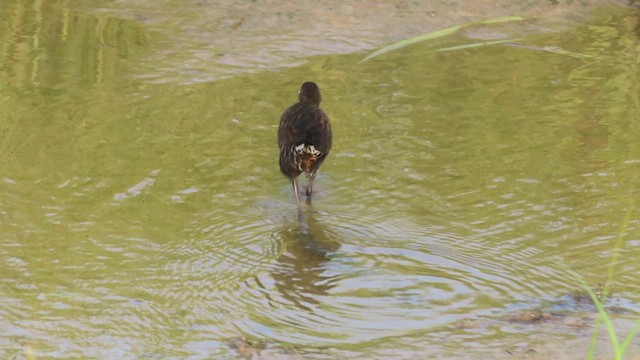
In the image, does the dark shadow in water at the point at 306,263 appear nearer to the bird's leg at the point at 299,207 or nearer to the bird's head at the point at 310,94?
the bird's leg at the point at 299,207

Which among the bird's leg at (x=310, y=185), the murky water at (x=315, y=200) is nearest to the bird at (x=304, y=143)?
the bird's leg at (x=310, y=185)

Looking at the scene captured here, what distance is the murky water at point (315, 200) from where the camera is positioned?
4.99 m

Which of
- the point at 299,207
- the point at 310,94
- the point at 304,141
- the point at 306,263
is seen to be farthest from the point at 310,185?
the point at 306,263

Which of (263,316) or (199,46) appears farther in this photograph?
(199,46)

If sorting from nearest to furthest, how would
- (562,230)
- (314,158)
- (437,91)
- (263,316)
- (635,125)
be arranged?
(263,316), (562,230), (314,158), (635,125), (437,91)

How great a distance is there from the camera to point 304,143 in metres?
6.46

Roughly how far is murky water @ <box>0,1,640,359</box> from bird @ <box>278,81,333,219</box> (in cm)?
19

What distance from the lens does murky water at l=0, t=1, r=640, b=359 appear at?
4988mm

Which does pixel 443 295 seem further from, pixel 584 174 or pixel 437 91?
pixel 437 91

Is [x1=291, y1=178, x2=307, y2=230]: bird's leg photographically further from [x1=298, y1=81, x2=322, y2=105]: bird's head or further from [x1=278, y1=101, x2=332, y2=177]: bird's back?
[x1=298, y1=81, x2=322, y2=105]: bird's head

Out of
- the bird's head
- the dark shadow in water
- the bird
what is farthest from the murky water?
the bird's head

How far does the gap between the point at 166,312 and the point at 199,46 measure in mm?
4497

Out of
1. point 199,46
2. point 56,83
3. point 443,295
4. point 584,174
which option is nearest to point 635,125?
point 584,174

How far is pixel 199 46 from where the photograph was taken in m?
9.25
